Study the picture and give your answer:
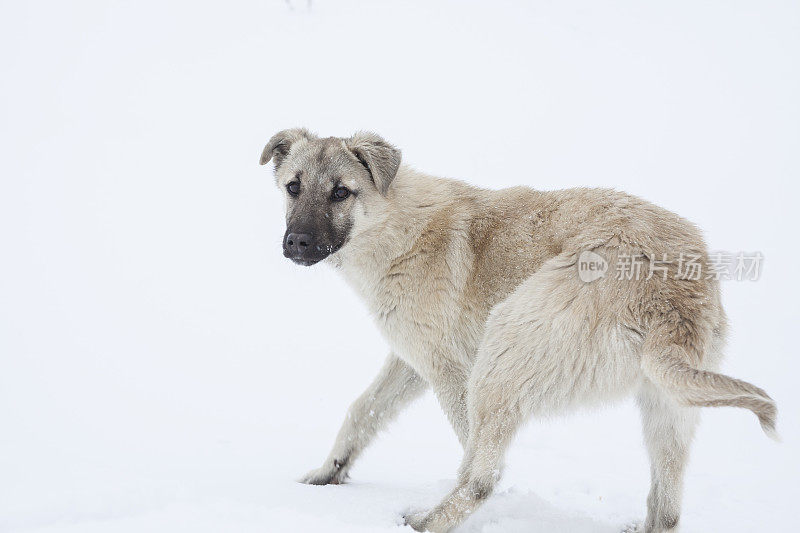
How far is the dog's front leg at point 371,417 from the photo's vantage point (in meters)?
4.70

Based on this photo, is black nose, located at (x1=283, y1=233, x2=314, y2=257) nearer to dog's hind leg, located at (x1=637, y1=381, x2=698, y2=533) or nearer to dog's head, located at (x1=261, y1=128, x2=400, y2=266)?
dog's head, located at (x1=261, y1=128, x2=400, y2=266)

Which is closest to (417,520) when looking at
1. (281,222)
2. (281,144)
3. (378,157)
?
(378,157)

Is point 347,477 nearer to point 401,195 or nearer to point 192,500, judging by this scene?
point 192,500

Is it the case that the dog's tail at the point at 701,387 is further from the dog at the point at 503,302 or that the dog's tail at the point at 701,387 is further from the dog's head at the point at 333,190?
the dog's head at the point at 333,190

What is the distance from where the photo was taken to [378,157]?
4633 millimetres

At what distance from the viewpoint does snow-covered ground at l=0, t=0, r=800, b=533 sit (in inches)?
176

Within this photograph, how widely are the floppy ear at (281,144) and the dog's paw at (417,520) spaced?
8.36 ft

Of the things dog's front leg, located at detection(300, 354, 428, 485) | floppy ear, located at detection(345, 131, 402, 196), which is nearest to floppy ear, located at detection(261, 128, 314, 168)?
floppy ear, located at detection(345, 131, 402, 196)

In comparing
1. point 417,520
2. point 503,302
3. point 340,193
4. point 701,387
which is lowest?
point 417,520

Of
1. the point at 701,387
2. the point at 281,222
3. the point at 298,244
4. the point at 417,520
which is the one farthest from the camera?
the point at 281,222

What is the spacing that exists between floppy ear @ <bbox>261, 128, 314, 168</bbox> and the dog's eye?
0.68m

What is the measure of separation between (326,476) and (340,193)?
1.85m

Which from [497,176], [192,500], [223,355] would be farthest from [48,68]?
[192,500]

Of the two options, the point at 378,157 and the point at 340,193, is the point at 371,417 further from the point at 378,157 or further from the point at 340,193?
the point at 378,157
